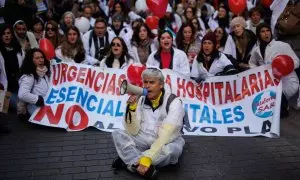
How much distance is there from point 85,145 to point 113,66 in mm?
1778

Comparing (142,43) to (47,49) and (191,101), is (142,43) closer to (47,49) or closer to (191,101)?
(47,49)

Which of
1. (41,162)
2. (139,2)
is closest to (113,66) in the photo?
(41,162)

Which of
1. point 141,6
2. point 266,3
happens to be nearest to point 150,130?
point 266,3

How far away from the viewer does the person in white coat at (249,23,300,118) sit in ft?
21.3

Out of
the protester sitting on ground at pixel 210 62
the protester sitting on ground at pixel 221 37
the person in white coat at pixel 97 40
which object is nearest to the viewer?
the protester sitting on ground at pixel 210 62

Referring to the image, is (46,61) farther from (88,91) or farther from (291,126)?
(291,126)

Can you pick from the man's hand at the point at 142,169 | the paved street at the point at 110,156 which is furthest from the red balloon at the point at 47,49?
the man's hand at the point at 142,169

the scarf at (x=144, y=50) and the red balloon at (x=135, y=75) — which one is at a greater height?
the scarf at (x=144, y=50)

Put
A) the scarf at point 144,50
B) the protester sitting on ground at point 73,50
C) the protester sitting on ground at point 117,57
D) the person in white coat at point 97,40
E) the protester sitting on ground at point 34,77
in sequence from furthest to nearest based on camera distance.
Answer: the person in white coat at point 97,40 → the scarf at point 144,50 → the protester sitting on ground at point 73,50 → the protester sitting on ground at point 117,57 → the protester sitting on ground at point 34,77

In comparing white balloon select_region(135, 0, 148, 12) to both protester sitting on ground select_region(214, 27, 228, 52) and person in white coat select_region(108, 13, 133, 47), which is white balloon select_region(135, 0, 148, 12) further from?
protester sitting on ground select_region(214, 27, 228, 52)

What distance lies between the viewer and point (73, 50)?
7.60m

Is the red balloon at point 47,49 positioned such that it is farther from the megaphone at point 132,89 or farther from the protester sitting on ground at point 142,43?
the megaphone at point 132,89

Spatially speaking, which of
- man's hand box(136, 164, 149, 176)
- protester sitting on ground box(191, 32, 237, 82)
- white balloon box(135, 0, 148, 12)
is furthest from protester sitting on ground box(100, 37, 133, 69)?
white balloon box(135, 0, 148, 12)

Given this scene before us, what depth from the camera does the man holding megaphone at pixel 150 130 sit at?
4.51m
